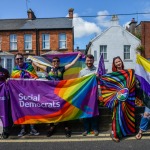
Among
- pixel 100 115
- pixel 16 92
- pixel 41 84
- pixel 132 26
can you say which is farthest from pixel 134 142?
pixel 132 26

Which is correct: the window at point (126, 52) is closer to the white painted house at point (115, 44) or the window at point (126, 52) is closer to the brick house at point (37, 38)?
the white painted house at point (115, 44)

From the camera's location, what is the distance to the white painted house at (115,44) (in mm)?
32969

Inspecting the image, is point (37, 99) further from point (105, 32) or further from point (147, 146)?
point (105, 32)

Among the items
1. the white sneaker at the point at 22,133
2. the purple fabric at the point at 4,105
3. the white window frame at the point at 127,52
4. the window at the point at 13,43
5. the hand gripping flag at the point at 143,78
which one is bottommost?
the white sneaker at the point at 22,133

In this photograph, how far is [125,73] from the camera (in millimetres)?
6609

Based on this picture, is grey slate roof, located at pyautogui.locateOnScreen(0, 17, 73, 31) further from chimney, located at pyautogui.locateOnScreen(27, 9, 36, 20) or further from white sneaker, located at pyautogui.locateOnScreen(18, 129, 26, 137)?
white sneaker, located at pyautogui.locateOnScreen(18, 129, 26, 137)

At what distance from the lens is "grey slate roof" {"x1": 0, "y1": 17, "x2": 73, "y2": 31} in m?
34.1

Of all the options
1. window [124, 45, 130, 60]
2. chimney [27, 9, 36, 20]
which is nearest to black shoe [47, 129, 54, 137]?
window [124, 45, 130, 60]

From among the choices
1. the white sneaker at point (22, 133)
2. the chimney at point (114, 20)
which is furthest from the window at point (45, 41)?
the white sneaker at point (22, 133)

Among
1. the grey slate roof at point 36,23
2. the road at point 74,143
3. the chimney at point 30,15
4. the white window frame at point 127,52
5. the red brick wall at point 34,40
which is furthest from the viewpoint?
the chimney at point 30,15

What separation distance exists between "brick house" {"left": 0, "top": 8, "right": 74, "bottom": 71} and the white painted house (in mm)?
3041

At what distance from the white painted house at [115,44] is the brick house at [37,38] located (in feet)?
9.98

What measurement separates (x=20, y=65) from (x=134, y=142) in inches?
124

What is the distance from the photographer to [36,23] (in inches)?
1396
